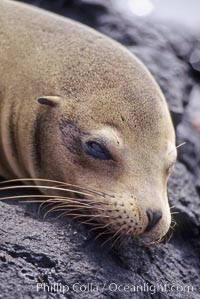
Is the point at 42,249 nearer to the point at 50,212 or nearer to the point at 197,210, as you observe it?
the point at 50,212

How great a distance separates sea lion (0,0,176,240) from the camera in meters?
3.60

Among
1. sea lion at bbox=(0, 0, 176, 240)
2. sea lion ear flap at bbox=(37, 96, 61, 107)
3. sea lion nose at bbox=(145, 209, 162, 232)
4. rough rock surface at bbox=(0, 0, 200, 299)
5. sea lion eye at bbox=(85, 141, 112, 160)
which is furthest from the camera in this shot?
sea lion ear flap at bbox=(37, 96, 61, 107)

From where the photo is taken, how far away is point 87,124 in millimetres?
3799

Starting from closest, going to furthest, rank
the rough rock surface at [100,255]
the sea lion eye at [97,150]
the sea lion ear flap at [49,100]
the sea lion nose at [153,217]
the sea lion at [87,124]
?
1. the rough rock surface at [100,255]
2. the sea lion nose at [153,217]
3. the sea lion at [87,124]
4. the sea lion eye at [97,150]
5. the sea lion ear flap at [49,100]

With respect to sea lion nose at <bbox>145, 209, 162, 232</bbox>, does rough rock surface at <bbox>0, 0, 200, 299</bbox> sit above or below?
below

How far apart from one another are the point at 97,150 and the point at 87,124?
0.58 feet

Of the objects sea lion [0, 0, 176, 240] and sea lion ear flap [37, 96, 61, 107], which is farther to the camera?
sea lion ear flap [37, 96, 61, 107]

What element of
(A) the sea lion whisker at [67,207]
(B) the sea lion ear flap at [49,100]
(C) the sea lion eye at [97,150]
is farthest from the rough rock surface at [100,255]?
(B) the sea lion ear flap at [49,100]

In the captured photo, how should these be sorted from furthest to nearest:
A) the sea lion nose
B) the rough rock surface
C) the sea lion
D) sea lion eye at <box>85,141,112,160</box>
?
sea lion eye at <box>85,141,112,160</box> < the sea lion < the sea lion nose < the rough rock surface

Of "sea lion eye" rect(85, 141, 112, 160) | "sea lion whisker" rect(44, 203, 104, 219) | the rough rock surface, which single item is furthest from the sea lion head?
the rough rock surface

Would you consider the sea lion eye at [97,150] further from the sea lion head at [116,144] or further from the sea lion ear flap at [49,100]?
the sea lion ear flap at [49,100]

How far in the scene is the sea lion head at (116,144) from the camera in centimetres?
355

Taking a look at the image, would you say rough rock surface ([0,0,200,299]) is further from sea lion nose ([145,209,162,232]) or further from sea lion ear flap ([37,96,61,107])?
sea lion ear flap ([37,96,61,107])

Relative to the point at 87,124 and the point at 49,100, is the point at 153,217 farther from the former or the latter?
the point at 49,100
